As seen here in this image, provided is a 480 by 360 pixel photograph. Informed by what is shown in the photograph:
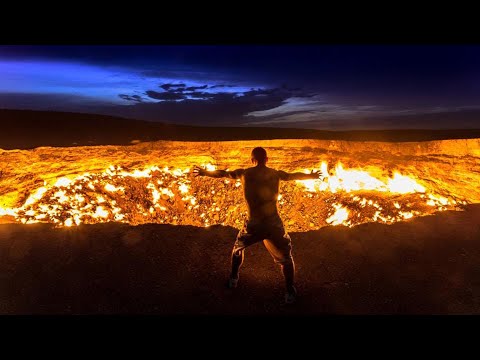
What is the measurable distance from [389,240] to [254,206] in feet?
8.55

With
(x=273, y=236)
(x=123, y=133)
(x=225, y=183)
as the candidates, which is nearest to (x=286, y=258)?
(x=273, y=236)

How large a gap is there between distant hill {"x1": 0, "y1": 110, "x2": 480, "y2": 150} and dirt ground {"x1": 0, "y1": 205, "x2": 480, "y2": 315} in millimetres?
4847

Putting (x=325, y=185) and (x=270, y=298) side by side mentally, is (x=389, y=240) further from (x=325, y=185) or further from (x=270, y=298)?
(x=325, y=185)

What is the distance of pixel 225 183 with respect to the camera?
9.85 meters

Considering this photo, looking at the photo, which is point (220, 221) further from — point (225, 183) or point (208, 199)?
point (225, 183)

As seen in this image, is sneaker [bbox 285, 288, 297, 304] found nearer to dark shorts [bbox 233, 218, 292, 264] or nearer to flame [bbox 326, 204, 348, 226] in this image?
dark shorts [bbox 233, 218, 292, 264]

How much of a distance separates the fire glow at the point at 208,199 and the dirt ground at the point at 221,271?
2.63m

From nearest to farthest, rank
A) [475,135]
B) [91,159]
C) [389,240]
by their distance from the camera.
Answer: [389,240]
[91,159]
[475,135]

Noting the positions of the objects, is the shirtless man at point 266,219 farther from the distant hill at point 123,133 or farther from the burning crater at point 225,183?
the distant hill at point 123,133

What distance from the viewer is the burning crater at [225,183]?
8914 millimetres

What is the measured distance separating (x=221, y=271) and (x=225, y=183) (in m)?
4.86

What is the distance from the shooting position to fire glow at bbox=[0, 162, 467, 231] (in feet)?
28.8

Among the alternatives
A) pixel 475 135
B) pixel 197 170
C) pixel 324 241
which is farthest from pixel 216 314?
pixel 475 135

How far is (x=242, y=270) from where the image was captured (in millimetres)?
5230
